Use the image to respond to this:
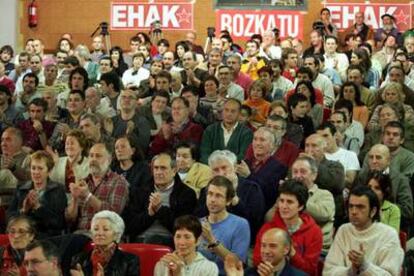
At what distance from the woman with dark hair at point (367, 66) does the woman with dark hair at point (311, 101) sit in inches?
65.3

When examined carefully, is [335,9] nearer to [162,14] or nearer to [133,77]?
[162,14]

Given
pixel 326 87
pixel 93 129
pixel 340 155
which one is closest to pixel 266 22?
pixel 326 87

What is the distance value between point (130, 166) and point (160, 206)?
0.69m

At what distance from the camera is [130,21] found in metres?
14.8

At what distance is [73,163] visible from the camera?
6723 mm

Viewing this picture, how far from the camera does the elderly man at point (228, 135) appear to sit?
7574 mm

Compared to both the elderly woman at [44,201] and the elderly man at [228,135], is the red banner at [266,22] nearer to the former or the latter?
the elderly man at [228,135]

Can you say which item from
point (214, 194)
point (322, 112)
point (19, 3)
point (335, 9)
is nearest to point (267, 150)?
point (214, 194)

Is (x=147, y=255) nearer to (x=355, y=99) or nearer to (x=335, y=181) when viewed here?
(x=335, y=181)

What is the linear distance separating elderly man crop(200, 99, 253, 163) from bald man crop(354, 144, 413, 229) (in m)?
1.25

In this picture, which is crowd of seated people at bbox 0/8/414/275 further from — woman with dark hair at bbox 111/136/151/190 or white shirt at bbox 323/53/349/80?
white shirt at bbox 323/53/349/80

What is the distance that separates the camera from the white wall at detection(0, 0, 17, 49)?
47.9 ft

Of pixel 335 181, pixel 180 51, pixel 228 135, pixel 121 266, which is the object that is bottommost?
pixel 121 266

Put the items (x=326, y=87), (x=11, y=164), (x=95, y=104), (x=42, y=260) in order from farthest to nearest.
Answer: (x=326, y=87) → (x=95, y=104) → (x=11, y=164) → (x=42, y=260)
